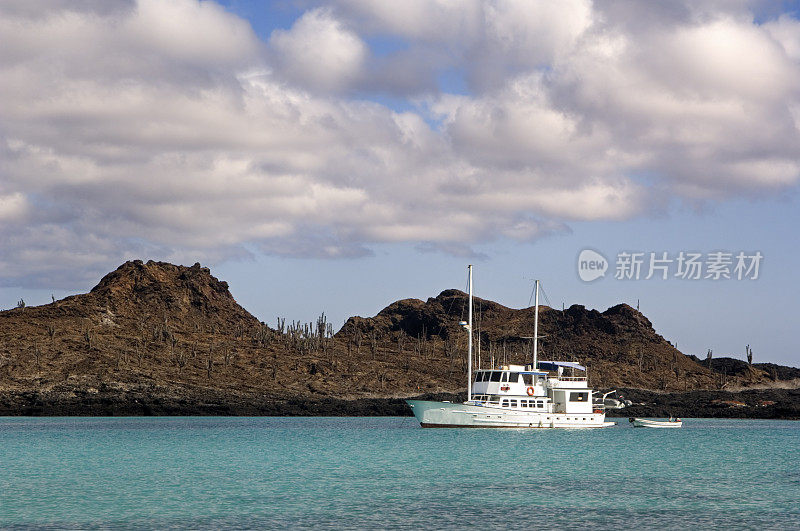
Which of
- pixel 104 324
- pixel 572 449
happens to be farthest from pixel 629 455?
pixel 104 324

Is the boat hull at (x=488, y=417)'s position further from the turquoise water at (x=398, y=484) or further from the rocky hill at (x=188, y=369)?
the rocky hill at (x=188, y=369)

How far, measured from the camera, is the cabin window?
90.4 metres

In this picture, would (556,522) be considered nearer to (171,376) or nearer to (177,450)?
(177,450)

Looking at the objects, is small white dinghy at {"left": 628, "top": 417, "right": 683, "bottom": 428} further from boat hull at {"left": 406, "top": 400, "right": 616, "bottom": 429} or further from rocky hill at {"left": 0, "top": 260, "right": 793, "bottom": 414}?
rocky hill at {"left": 0, "top": 260, "right": 793, "bottom": 414}

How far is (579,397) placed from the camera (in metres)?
91.2

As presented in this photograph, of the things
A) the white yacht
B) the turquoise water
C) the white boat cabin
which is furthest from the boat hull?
the turquoise water

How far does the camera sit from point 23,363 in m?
150

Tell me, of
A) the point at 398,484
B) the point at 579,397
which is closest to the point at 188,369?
the point at 579,397

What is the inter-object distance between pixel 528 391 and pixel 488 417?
508 cm

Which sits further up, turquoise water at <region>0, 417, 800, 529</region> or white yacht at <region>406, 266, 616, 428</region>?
white yacht at <region>406, 266, 616, 428</region>

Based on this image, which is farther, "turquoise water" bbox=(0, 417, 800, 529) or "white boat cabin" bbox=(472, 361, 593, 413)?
"white boat cabin" bbox=(472, 361, 593, 413)

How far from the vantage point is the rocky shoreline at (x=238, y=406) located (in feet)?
461

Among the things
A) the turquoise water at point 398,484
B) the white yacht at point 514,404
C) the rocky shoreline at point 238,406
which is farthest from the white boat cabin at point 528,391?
the rocky shoreline at point 238,406

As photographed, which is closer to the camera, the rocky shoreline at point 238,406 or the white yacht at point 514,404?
the white yacht at point 514,404
